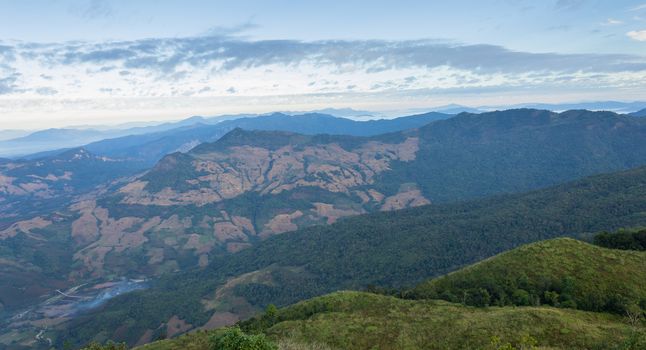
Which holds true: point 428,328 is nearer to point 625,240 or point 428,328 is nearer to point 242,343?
point 242,343

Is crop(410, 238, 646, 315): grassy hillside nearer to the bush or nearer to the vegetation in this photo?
the vegetation

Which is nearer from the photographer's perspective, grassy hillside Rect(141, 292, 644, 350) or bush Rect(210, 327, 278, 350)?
bush Rect(210, 327, 278, 350)

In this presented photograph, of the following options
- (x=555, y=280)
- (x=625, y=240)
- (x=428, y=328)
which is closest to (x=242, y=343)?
(x=428, y=328)

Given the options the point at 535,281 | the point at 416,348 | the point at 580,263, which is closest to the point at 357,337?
the point at 416,348

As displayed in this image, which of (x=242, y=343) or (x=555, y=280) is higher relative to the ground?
(x=242, y=343)

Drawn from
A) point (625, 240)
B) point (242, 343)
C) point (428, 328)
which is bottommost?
point (428, 328)

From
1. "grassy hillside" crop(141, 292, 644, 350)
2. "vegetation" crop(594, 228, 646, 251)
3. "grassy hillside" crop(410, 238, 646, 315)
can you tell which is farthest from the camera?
"vegetation" crop(594, 228, 646, 251)

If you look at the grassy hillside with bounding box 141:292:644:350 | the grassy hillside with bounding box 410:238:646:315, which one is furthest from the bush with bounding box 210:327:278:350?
the grassy hillside with bounding box 410:238:646:315
